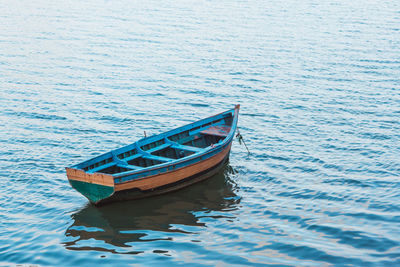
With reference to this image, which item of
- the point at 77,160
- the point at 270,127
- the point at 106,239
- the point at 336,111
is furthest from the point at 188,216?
the point at 336,111

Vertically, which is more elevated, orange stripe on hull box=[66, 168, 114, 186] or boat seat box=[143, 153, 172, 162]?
boat seat box=[143, 153, 172, 162]

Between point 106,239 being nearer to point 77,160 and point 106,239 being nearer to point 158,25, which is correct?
point 77,160

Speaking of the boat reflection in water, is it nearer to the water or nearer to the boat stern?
the water

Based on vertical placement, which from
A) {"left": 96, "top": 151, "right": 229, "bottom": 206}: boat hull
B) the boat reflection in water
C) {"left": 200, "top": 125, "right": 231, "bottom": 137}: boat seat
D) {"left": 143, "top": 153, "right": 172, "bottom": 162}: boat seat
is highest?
{"left": 200, "top": 125, "right": 231, "bottom": 137}: boat seat

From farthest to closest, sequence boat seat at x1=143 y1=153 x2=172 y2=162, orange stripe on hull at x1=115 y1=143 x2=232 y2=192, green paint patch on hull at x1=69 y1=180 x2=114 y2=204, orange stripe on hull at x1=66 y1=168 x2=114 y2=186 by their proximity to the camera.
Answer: boat seat at x1=143 y1=153 x2=172 y2=162, orange stripe on hull at x1=115 y1=143 x2=232 y2=192, green paint patch on hull at x1=69 y1=180 x2=114 y2=204, orange stripe on hull at x1=66 y1=168 x2=114 y2=186

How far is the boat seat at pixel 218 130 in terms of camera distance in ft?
76.9

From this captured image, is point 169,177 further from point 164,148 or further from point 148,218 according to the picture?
point 164,148

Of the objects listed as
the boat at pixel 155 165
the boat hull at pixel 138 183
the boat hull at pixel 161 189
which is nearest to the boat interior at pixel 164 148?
the boat at pixel 155 165

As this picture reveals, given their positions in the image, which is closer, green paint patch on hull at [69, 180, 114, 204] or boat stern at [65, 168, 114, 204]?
boat stern at [65, 168, 114, 204]

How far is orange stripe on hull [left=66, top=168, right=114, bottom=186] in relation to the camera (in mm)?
18125

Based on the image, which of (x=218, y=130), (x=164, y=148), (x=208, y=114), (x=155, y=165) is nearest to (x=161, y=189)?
(x=155, y=165)

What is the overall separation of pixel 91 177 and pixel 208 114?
13.1 metres

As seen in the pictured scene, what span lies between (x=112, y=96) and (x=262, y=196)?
1617 cm

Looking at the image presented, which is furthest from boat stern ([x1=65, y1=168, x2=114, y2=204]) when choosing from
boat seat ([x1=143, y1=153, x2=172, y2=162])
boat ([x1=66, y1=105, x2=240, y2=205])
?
boat seat ([x1=143, y1=153, x2=172, y2=162])
